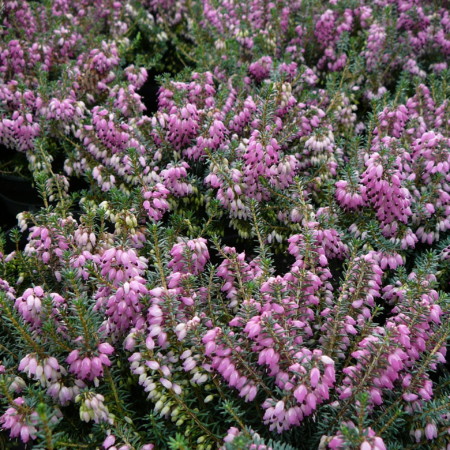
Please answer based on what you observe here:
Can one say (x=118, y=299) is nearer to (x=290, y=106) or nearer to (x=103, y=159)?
(x=103, y=159)

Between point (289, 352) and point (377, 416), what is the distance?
45 cm

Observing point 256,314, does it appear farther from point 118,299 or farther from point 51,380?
point 51,380

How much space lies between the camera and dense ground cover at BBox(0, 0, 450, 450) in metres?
1.91

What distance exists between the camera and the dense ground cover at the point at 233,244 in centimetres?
191

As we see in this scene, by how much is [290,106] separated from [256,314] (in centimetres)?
183

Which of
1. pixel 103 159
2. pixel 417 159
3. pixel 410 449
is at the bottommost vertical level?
pixel 410 449

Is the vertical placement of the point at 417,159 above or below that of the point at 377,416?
above

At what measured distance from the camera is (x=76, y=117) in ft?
12.2

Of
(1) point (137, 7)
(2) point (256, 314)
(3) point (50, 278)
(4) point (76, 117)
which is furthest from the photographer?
(1) point (137, 7)

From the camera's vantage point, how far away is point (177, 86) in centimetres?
342

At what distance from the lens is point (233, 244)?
3.51 m

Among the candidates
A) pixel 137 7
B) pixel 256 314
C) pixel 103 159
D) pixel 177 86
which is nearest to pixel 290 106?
pixel 177 86

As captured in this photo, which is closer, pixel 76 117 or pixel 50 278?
pixel 50 278

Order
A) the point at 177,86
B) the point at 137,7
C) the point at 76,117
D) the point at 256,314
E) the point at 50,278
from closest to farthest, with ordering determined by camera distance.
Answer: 1. the point at 256,314
2. the point at 50,278
3. the point at 177,86
4. the point at 76,117
5. the point at 137,7
